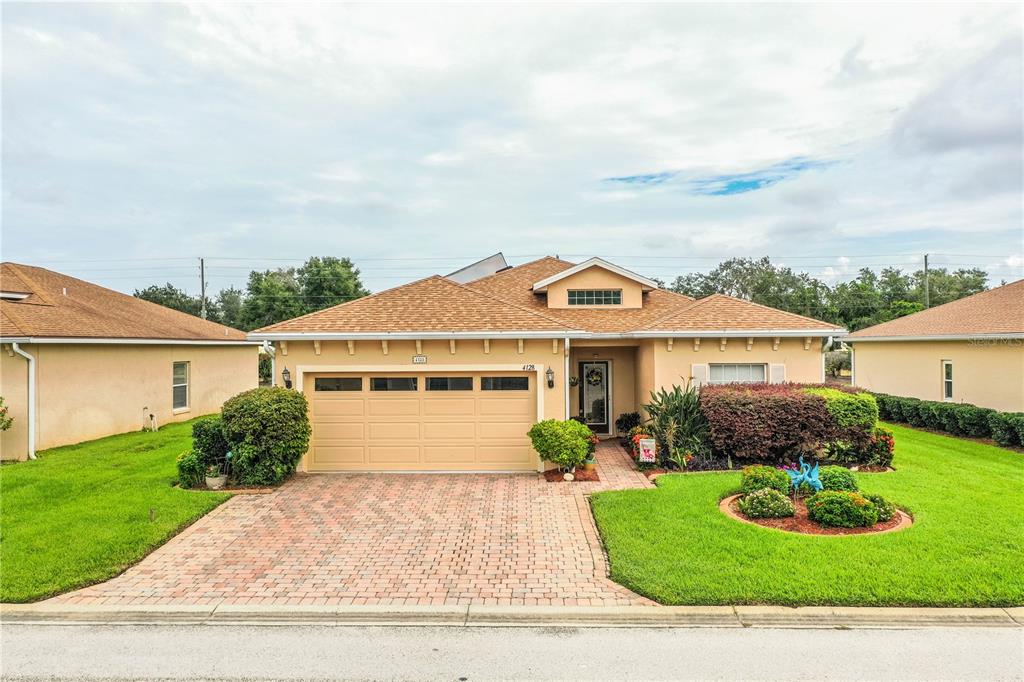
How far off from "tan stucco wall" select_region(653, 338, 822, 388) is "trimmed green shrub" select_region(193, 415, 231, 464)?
9.58 meters

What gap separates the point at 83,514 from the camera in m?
→ 8.55

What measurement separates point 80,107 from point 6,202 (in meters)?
8.72

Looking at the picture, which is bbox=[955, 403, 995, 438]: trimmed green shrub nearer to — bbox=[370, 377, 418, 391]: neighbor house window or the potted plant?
bbox=[370, 377, 418, 391]: neighbor house window

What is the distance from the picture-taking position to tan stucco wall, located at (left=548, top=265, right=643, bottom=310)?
16.8 m

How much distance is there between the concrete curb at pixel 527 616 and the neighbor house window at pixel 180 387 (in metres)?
14.2

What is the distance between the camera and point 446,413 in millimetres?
11906

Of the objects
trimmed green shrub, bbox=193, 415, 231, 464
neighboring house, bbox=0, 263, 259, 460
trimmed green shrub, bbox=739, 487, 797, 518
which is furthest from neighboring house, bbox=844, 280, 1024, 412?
neighboring house, bbox=0, 263, 259, 460

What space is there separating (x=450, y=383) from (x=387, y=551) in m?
5.04

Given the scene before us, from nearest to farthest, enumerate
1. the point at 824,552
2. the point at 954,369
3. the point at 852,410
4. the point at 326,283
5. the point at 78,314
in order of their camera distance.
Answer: the point at 824,552
the point at 852,410
the point at 78,314
the point at 954,369
the point at 326,283

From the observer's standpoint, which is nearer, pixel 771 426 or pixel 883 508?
pixel 883 508

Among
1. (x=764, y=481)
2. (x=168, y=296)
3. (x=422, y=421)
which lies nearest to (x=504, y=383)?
(x=422, y=421)

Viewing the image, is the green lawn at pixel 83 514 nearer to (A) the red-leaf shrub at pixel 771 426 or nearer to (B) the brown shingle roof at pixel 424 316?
(B) the brown shingle roof at pixel 424 316

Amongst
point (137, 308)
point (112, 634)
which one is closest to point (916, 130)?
point (112, 634)

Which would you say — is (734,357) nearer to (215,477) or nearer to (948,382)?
(948,382)
